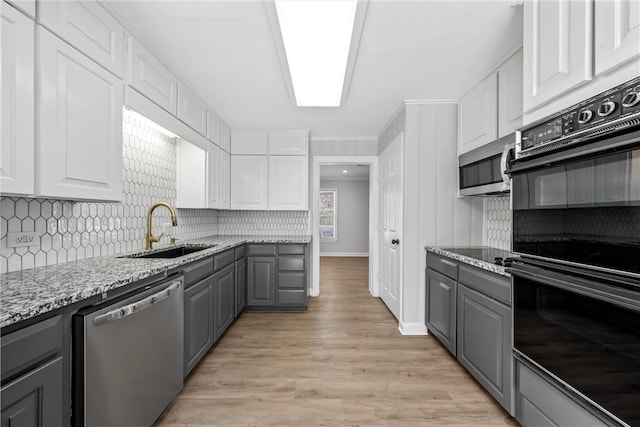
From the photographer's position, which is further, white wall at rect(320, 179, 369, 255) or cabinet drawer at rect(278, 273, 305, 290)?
white wall at rect(320, 179, 369, 255)

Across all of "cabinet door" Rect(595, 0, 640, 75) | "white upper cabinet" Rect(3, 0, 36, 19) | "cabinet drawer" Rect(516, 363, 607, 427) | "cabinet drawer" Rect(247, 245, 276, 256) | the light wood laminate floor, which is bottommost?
the light wood laminate floor

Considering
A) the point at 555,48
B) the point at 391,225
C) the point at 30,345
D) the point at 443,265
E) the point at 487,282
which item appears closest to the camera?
the point at 30,345

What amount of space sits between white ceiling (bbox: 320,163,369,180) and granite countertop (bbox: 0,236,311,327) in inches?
231

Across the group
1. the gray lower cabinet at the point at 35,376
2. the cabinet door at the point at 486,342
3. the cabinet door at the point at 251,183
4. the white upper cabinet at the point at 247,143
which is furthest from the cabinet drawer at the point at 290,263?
the gray lower cabinet at the point at 35,376

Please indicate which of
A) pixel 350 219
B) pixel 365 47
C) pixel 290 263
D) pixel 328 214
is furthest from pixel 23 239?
pixel 350 219

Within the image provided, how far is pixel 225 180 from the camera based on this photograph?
4.02 meters

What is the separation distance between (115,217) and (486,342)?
279 centimetres

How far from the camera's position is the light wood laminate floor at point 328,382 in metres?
1.83

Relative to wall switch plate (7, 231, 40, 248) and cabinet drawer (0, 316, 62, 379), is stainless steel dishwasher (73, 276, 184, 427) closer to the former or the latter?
cabinet drawer (0, 316, 62, 379)

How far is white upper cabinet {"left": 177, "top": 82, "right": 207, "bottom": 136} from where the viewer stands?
2.67m

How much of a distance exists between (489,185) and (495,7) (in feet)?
4.10

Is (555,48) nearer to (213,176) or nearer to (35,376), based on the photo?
(35,376)

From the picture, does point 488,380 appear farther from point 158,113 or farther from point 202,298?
point 158,113

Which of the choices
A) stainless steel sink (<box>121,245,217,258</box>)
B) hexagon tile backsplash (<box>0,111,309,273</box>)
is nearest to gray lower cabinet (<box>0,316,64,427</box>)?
hexagon tile backsplash (<box>0,111,309,273</box>)
